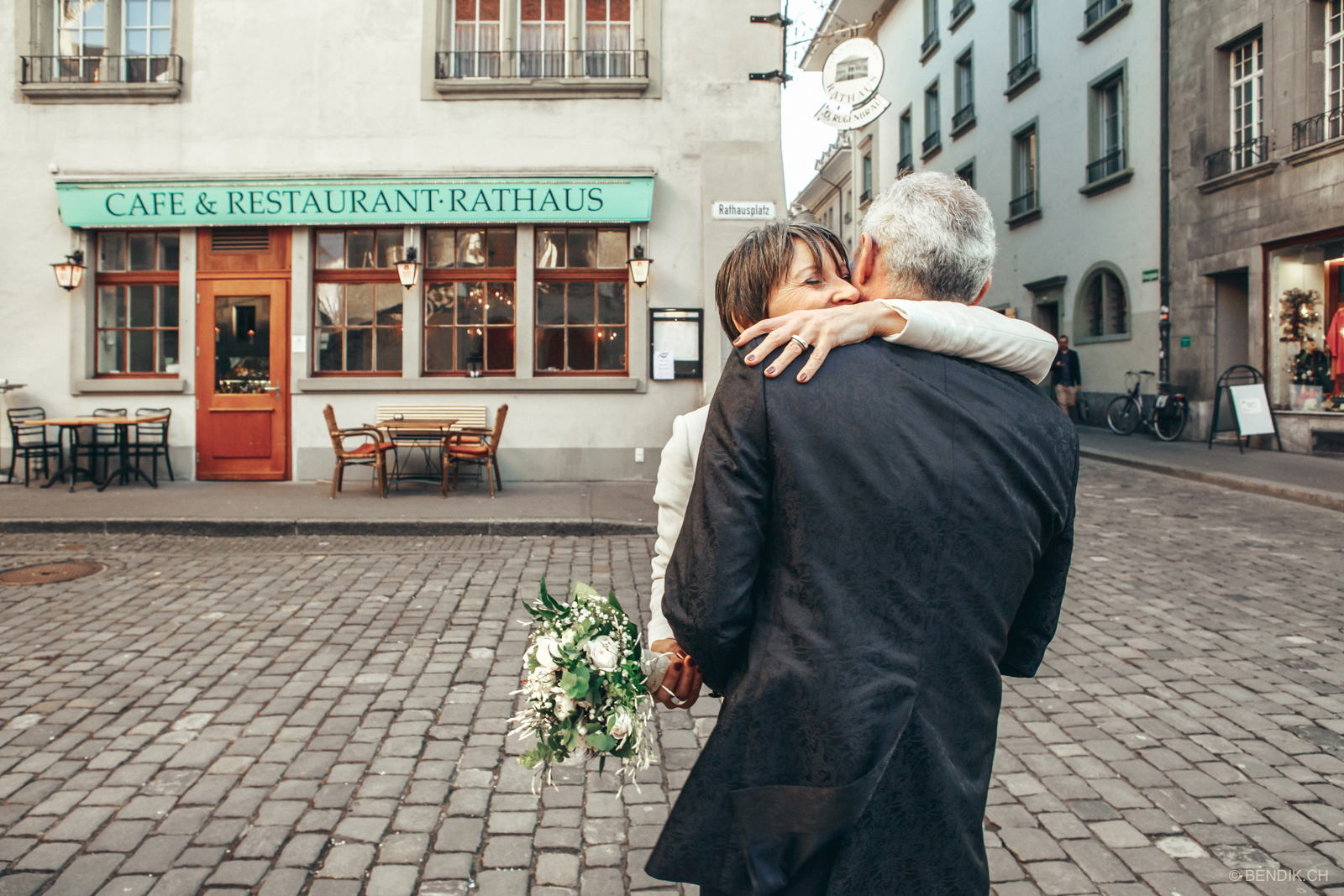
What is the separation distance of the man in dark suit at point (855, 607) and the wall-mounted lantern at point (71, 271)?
38.4ft

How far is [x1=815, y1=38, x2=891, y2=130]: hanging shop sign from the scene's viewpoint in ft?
33.1

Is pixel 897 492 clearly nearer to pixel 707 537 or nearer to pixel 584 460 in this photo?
pixel 707 537

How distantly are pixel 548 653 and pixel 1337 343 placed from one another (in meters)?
15.2

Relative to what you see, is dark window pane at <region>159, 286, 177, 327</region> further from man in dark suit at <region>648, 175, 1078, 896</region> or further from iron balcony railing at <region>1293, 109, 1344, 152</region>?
iron balcony railing at <region>1293, 109, 1344, 152</region>

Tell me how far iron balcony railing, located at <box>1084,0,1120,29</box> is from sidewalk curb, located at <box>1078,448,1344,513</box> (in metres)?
10.1

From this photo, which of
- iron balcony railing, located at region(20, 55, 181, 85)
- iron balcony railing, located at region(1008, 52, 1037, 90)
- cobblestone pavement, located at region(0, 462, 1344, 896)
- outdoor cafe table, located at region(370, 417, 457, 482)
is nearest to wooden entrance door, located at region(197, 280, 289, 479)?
outdoor cafe table, located at region(370, 417, 457, 482)

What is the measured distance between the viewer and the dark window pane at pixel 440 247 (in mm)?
11281

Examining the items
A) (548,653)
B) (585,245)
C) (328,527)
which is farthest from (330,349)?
(548,653)

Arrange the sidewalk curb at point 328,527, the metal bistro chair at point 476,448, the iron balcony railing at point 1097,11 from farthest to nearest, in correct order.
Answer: the iron balcony railing at point 1097,11
the metal bistro chair at point 476,448
the sidewalk curb at point 328,527

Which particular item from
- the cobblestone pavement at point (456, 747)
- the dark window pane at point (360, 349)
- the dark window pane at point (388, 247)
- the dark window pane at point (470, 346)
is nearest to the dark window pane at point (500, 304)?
the dark window pane at point (470, 346)

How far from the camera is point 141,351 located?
37.5 feet

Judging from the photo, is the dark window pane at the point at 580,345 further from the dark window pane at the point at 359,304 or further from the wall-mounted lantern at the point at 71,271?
the wall-mounted lantern at the point at 71,271

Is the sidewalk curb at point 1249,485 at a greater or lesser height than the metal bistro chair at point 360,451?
lesser

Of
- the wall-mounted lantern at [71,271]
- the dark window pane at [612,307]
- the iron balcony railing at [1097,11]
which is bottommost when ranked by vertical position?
the dark window pane at [612,307]
